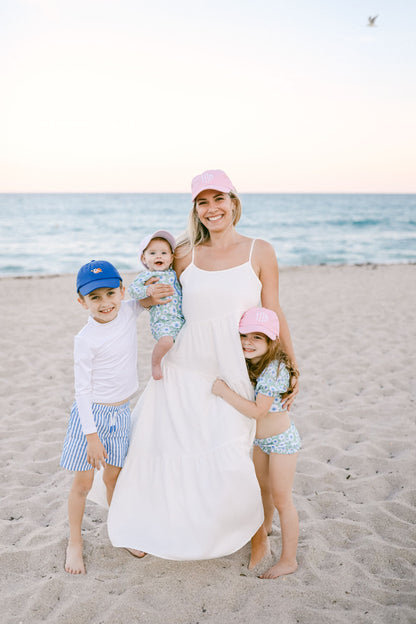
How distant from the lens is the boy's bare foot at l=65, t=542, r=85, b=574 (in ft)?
8.34

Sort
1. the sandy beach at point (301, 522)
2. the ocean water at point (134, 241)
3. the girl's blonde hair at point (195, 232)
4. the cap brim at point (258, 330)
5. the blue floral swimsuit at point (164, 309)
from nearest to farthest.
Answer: the sandy beach at point (301, 522) < the cap brim at point (258, 330) < the blue floral swimsuit at point (164, 309) < the girl's blonde hair at point (195, 232) < the ocean water at point (134, 241)

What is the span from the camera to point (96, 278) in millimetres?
2426

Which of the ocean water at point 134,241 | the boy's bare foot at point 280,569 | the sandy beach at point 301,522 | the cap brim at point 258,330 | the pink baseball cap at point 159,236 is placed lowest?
the ocean water at point 134,241

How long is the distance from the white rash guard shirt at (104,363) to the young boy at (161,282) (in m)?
0.12

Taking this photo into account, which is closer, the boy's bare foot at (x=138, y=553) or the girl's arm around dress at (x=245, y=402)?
the girl's arm around dress at (x=245, y=402)

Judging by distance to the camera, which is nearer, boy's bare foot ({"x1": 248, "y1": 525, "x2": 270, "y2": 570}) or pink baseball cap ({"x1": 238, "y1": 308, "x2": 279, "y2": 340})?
pink baseball cap ({"x1": 238, "y1": 308, "x2": 279, "y2": 340})

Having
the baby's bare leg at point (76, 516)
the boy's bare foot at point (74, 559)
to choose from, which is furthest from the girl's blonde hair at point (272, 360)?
the boy's bare foot at point (74, 559)

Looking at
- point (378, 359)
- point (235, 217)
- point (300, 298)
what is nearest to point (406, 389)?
point (378, 359)

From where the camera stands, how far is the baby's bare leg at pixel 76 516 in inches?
100.0

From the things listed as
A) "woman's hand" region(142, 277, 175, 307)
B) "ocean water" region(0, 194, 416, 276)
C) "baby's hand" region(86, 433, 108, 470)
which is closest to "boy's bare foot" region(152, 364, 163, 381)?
"woman's hand" region(142, 277, 175, 307)

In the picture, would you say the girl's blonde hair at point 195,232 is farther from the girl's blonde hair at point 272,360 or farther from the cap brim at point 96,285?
the girl's blonde hair at point 272,360

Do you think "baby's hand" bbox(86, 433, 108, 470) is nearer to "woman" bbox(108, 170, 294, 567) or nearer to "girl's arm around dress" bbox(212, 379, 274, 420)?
"woman" bbox(108, 170, 294, 567)

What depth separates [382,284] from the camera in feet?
36.8

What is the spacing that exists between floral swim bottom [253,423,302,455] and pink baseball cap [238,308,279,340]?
1.69ft
